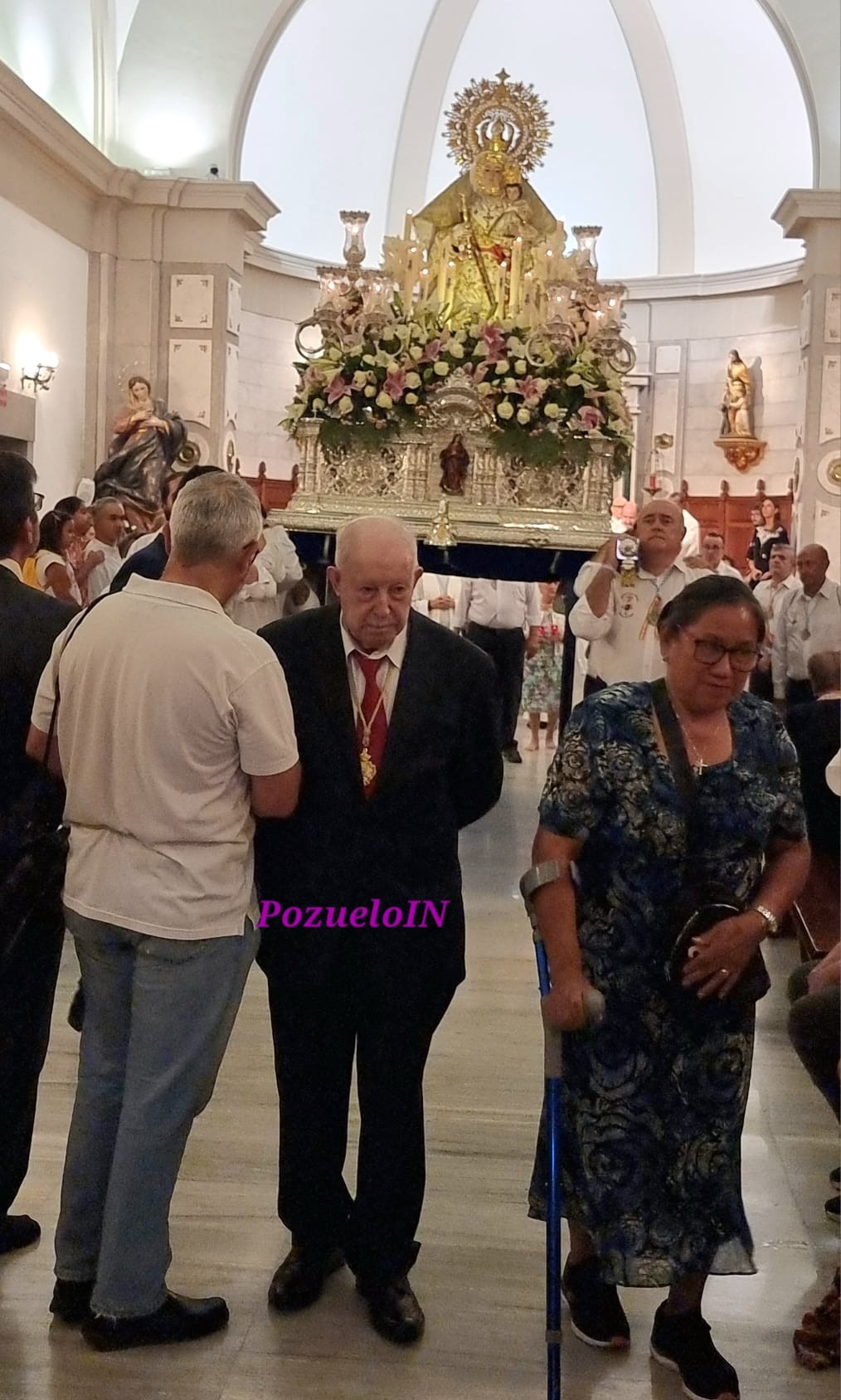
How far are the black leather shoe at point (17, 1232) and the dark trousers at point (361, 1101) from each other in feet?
1.95

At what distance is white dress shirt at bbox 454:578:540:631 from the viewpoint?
33.3ft

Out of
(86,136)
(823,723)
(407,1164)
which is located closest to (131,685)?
(407,1164)

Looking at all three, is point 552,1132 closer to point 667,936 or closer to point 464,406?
point 667,936

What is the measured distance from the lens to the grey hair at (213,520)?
2715 millimetres

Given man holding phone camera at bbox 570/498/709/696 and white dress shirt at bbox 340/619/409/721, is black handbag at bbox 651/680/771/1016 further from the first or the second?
man holding phone camera at bbox 570/498/709/696

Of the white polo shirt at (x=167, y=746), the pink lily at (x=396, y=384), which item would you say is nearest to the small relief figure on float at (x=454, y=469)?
the pink lily at (x=396, y=384)

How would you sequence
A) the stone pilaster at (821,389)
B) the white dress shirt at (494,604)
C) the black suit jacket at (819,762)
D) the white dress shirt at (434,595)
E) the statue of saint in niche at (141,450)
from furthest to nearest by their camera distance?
the stone pilaster at (821,389) → the statue of saint in niche at (141,450) → the white dress shirt at (434,595) → the white dress shirt at (494,604) → the black suit jacket at (819,762)

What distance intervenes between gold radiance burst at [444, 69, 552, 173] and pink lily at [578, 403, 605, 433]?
2.60 meters

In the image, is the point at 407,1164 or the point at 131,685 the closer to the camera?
the point at 131,685

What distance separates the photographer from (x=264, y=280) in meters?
16.7

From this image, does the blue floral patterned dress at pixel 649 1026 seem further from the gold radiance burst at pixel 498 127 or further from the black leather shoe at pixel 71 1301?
the gold radiance burst at pixel 498 127

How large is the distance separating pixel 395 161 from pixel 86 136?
4.76m

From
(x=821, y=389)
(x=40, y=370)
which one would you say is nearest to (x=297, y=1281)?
(x=40, y=370)

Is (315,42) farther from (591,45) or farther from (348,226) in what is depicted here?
(348,226)
